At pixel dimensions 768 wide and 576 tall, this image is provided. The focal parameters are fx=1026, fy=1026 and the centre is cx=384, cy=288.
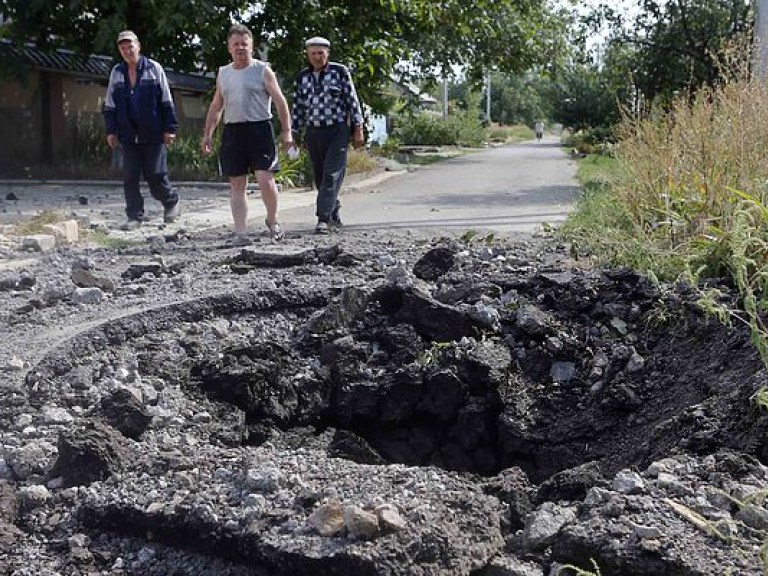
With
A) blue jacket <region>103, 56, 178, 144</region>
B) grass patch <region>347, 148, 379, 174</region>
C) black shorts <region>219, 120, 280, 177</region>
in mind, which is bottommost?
grass patch <region>347, 148, 379, 174</region>

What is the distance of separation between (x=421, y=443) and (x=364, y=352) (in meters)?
0.54

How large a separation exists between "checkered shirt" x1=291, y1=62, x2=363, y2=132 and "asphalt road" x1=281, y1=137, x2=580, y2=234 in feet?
4.16

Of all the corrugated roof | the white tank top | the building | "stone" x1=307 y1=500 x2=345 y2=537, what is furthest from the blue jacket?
the building

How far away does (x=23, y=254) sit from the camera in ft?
25.3

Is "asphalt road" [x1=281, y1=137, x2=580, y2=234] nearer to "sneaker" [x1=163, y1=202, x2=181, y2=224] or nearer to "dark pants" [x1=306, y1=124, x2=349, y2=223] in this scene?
"dark pants" [x1=306, y1=124, x2=349, y2=223]

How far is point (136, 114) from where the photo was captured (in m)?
9.59

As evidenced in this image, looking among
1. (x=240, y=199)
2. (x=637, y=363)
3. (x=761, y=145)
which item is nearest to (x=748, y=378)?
(x=637, y=363)

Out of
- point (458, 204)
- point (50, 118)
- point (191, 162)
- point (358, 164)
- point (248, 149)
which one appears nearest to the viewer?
point (248, 149)

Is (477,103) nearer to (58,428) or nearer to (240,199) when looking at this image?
(240,199)

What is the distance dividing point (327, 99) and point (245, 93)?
85 cm

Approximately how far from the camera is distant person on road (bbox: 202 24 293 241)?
8.66 metres

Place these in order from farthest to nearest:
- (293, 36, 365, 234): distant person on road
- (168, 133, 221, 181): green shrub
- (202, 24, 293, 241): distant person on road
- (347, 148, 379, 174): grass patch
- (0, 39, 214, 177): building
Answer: (347, 148, 379, 174): grass patch, (0, 39, 214, 177): building, (168, 133, 221, 181): green shrub, (293, 36, 365, 234): distant person on road, (202, 24, 293, 241): distant person on road

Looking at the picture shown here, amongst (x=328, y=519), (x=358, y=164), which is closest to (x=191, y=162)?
(x=358, y=164)

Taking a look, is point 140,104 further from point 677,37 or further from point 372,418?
point 677,37
